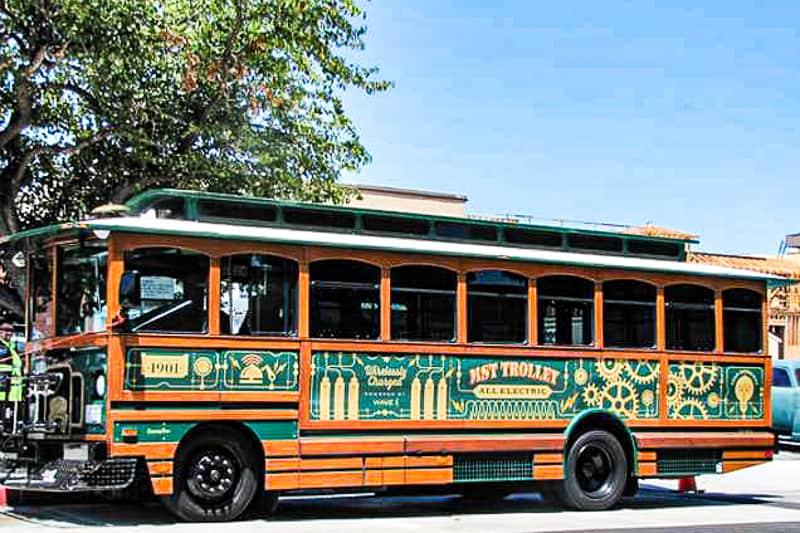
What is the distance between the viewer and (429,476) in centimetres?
1419

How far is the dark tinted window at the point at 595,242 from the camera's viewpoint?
16.0 metres

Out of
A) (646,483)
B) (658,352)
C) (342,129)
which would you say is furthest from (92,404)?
(646,483)

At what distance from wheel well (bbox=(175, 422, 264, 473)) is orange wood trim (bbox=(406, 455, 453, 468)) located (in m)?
1.78

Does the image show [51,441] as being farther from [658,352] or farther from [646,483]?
[646,483]

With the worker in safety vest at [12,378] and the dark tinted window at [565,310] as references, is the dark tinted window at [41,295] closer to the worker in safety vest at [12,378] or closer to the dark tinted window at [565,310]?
the worker in safety vest at [12,378]

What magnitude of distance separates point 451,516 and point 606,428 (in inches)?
92.7

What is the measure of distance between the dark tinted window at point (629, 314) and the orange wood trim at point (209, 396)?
4.49 metres

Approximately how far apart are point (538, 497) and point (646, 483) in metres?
3.40

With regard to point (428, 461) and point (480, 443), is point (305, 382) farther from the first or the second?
point (480, 443)

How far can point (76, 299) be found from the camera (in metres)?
13.3

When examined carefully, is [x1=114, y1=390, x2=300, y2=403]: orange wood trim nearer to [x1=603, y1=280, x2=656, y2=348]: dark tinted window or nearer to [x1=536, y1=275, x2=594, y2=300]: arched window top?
[x1=536, y1=275, x2=594, y2=300]: arched window top

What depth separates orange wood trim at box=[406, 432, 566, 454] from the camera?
46.5 ft

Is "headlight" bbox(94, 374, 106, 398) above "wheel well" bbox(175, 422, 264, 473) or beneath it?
above

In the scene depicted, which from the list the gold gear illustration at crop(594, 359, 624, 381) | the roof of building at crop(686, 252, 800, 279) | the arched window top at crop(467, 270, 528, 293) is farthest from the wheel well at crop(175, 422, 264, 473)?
the roof of building at crop(686, 252, 800, 279)
